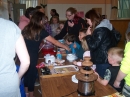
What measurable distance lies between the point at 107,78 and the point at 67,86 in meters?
0.37

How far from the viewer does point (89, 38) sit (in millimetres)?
2021

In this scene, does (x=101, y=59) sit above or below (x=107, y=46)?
below

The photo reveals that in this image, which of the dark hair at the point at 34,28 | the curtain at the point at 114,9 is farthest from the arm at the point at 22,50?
the curtain at the point at 114,9

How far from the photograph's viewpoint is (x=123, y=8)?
279 inches

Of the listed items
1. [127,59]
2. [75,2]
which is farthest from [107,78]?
[75,2]

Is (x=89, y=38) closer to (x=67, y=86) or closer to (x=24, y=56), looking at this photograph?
(x=67, y=86)

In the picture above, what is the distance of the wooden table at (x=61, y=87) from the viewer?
130 centimetres

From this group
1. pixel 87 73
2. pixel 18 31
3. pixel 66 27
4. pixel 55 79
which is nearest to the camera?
pixel 18 31

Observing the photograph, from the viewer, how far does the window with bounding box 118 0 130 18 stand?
703 centimetres

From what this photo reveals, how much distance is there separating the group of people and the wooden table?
4.2 inches

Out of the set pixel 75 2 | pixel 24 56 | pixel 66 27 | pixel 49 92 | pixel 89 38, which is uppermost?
pixel 75 2

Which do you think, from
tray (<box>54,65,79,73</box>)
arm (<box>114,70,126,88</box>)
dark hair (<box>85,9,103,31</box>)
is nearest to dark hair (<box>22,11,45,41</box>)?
tray (<box>54,65,79,73</box>)

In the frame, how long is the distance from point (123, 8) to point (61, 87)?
6563 millimetres

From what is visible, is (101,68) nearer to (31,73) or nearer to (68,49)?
(68,49)
